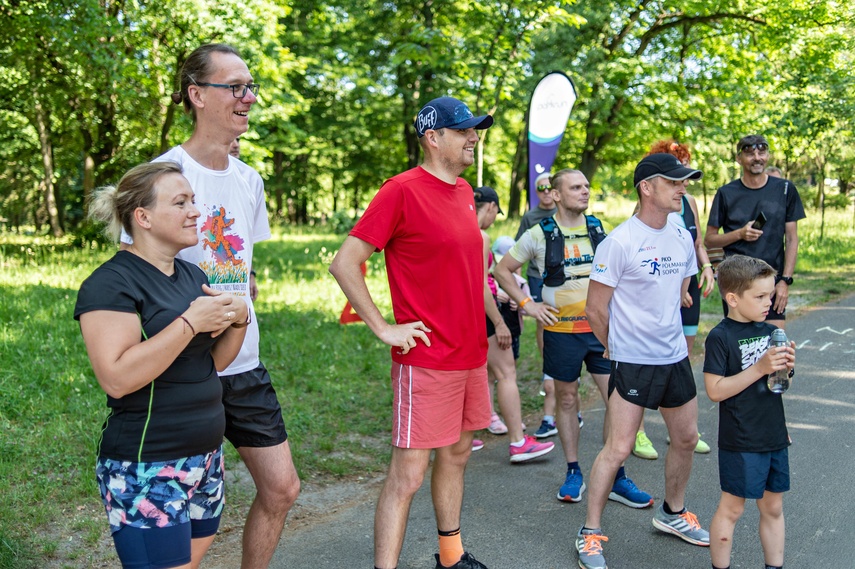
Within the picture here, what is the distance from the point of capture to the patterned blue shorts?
241 cm

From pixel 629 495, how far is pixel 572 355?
922 mm

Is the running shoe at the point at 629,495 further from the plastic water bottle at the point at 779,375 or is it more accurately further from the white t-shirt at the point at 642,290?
the plastic water bottle at the point at 779,375

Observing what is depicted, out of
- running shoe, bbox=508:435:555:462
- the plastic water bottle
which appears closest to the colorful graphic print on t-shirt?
the plastic water bottle

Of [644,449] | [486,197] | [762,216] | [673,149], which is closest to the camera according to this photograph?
[673,149]

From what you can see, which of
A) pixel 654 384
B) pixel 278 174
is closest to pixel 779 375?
pixel 654 384

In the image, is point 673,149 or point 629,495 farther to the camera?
point 673,149

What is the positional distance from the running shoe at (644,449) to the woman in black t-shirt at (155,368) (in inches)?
148

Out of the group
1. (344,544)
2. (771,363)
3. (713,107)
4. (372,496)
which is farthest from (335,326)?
(713,107)

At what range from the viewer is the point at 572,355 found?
504 centimetres

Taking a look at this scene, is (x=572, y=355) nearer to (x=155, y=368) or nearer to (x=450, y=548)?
(x=450, y=548)

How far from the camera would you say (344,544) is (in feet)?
14.1

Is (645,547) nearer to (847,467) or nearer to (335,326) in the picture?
(847,467)

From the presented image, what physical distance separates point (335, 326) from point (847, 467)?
19.2 ft

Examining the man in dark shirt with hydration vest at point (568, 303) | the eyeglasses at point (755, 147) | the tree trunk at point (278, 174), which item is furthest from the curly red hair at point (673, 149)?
the tree trunk at point (278, 174)
